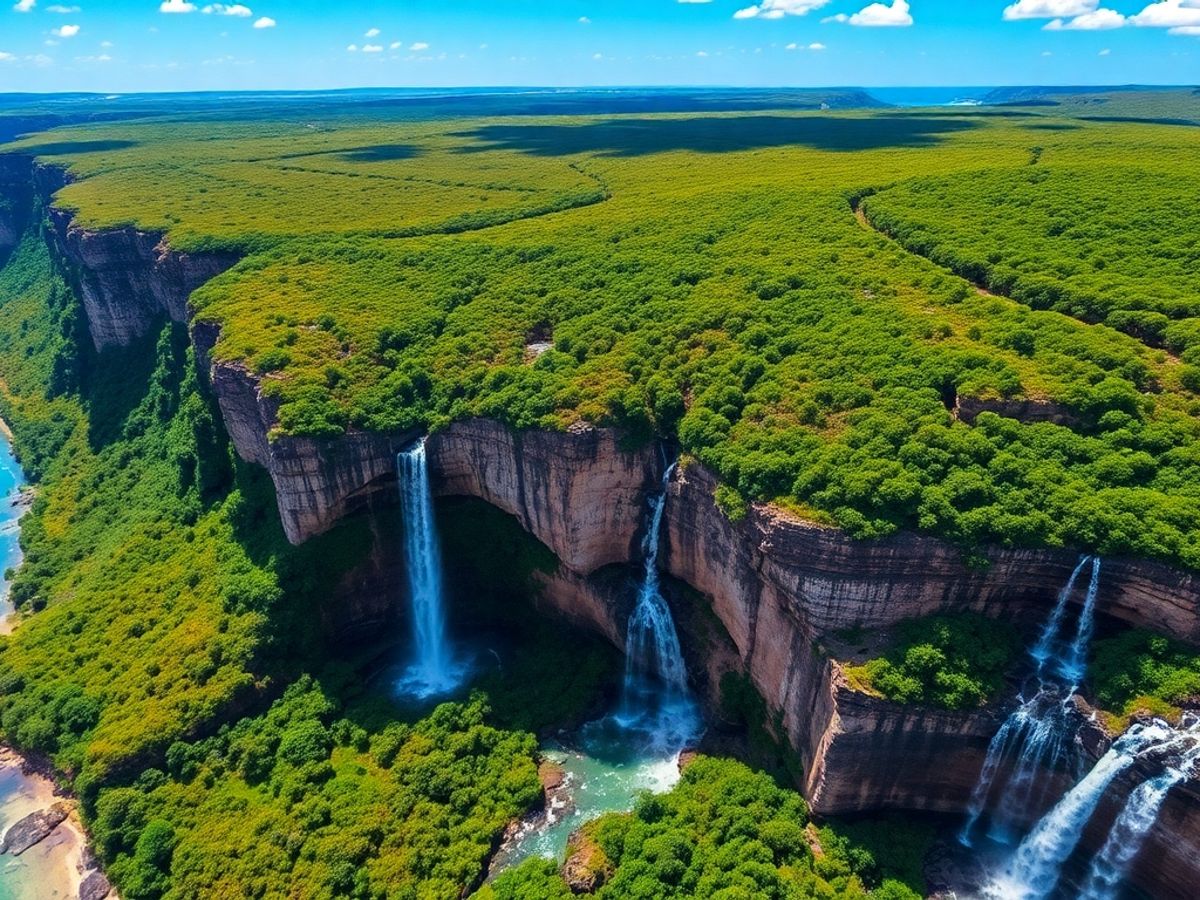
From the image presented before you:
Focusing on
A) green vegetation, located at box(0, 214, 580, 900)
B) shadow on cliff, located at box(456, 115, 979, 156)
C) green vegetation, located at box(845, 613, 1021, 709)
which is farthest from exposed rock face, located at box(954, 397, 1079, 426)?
shadow on cliff, located at box(456, 115, 979, 156)

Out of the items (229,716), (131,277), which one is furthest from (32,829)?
(131,277)

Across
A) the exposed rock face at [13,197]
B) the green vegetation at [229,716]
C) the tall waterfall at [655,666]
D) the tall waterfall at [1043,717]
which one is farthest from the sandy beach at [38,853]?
the exposed rock face at [13,197]

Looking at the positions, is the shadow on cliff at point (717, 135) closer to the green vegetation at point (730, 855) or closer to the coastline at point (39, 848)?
the green vegetation at point (730, 855)

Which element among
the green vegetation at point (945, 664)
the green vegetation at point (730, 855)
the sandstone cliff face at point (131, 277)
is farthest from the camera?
the sandstone cliff face at point (131, 277)

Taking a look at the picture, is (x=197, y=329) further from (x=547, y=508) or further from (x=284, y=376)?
(x=547, y=508)

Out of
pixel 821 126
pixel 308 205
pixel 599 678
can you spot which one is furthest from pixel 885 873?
pixel 821 126
